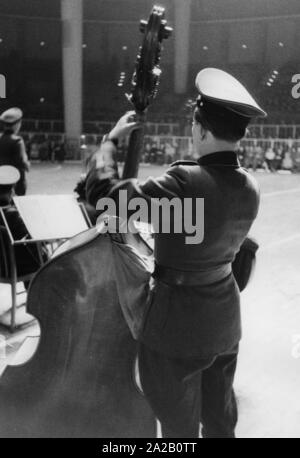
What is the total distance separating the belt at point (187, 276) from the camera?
1663mm

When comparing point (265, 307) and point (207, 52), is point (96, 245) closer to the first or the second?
point (265, 307)

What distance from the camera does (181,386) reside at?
172 centimetres

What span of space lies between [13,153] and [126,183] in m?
4.97

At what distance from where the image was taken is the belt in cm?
166

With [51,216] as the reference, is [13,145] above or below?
below

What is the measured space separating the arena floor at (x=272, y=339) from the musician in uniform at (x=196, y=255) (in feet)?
3.53

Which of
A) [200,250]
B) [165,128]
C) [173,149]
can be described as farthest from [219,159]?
[165,128]

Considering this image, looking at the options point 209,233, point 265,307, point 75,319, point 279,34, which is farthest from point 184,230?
point 279,34

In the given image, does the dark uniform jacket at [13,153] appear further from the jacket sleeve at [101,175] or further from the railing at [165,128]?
the railing at [165,128]

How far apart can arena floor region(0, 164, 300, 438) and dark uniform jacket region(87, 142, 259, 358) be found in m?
1.16

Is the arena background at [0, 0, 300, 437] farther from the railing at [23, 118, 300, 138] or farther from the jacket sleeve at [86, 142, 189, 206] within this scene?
the jacket sleeve at [86, 142, 189, 206]

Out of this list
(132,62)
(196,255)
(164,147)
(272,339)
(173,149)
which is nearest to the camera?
(196,255)

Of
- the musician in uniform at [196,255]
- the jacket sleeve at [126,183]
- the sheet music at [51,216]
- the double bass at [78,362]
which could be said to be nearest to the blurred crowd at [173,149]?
the sheet music at [51,216]

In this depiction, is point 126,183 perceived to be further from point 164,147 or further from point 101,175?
point 164,147
